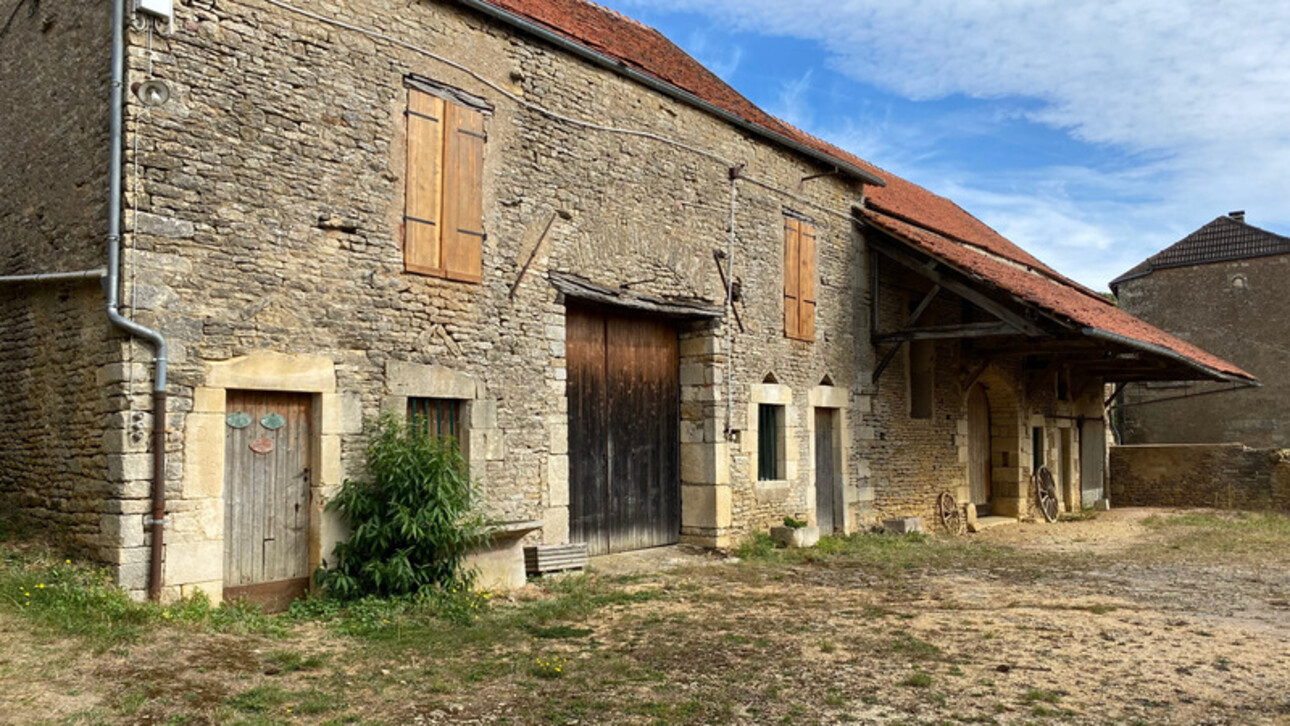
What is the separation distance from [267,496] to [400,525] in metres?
0.95

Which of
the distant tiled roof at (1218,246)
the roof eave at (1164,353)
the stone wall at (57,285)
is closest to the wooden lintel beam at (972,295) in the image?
the roof eave at (1164,353)

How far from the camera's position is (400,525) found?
271 inches

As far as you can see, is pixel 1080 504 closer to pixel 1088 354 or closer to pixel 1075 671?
pixel 1088 354

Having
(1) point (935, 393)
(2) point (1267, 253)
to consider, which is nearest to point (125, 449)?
(1) point (935, 393)

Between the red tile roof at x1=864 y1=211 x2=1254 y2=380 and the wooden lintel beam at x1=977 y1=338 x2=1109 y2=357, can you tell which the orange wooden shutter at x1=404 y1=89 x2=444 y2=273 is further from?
the wooden lintel beam at x1=977 y1=338 x2=1109 y2=357

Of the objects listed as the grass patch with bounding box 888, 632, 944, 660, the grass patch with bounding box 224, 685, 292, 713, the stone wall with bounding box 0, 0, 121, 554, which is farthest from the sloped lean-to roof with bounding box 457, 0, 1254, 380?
the grass patch with bounding box 888, 632, 944, 660

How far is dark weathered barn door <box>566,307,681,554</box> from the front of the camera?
371 inches

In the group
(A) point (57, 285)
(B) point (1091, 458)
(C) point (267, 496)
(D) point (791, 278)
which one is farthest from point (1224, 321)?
(A) point (57, 285)

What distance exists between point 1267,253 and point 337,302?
929 inches

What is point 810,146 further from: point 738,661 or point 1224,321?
point 1224,321

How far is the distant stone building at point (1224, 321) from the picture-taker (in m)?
22.9

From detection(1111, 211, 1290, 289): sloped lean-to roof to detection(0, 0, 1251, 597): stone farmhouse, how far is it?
1393 centimetres

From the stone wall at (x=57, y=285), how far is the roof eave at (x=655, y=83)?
3.02 meters

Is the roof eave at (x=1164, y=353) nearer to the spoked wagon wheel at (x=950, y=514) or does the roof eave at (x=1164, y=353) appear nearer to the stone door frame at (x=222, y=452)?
the spoked wagon wheel at (x=950, y=514)
